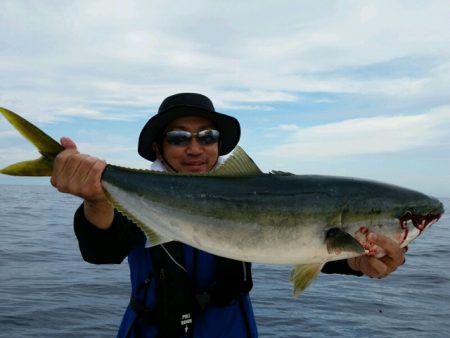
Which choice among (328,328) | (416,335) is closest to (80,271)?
(328,328)

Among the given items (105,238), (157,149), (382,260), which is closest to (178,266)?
(105,238)

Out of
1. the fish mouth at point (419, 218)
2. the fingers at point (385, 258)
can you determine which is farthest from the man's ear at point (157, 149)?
the fish mouth at point (419, 218)

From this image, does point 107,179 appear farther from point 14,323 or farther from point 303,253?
point 14,323

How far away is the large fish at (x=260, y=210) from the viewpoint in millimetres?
3834

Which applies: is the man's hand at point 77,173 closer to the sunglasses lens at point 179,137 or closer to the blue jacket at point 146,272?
the blue jacket at point 146,272

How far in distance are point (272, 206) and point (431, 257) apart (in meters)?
20.2

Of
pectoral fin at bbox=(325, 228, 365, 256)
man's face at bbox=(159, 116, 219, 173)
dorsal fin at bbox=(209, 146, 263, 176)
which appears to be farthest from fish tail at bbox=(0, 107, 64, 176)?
pectoral fin at bbox=(325, 228, 365, 256)

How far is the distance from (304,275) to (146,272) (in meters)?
1.64

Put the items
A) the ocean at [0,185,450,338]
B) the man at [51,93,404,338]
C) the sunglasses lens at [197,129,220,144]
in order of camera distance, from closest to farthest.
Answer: the man at [51,93,404,338] → the sunglasses lens at [197,129,220,144] → the ocean at [0,185,450,338]

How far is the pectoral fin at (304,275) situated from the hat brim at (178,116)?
2060mm

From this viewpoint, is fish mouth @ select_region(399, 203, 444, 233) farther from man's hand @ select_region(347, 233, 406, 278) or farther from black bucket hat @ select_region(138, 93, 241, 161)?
black bucket hat @ select_region(138, 93, 241, 161)

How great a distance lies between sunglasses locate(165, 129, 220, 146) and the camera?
16.6 feet

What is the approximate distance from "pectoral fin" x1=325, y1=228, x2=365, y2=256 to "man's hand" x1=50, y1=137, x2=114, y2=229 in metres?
1.96

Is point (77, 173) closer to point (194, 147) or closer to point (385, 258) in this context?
point (194, 147)
